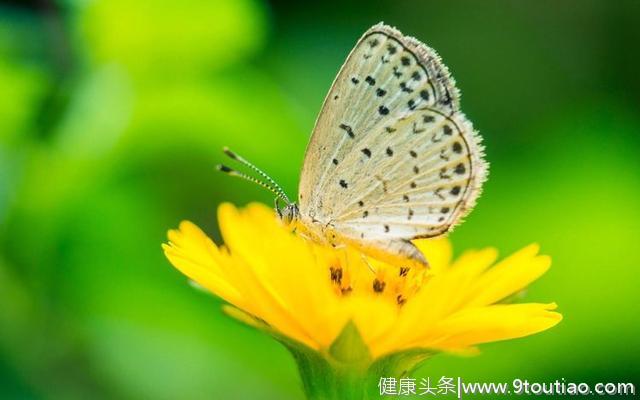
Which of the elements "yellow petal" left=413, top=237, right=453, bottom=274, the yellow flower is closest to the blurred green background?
"yellow petal" left=413, top=237, right=453, bottom=274

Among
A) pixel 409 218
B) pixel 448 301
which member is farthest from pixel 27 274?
pixel 448 301

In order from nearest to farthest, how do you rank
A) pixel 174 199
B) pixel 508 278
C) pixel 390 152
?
1. pixel 508 278
2. pixel 390 152
3. pixel 174 199

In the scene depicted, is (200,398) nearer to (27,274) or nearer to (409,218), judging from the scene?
(27,274)

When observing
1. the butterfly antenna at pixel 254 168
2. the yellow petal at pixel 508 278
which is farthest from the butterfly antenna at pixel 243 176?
the yellow petal at pixel 508 278

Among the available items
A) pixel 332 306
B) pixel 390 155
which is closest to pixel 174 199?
pixel 390 155

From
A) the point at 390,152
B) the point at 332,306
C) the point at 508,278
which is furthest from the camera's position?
the point at 390,152

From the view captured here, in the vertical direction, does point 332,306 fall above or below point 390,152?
below

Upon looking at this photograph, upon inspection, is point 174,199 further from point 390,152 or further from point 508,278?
point 508,278
